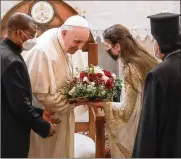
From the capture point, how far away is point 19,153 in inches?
83.8

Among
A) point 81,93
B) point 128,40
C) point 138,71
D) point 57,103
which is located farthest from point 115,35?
point 57,103

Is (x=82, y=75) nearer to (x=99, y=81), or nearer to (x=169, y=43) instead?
(x=99, y=81)

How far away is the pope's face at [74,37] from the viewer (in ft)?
8.85

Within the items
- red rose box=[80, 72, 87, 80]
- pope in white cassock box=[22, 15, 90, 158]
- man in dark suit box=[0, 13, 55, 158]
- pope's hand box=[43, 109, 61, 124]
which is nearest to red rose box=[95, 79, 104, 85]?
red rose box=[80, 72, 87, 80]

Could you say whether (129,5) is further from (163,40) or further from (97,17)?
(163,40)

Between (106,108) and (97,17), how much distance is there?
1.64 meters

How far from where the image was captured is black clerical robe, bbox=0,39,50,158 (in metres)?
2.00

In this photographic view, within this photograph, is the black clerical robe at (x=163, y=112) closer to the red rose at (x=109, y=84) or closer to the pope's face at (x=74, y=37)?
the red rose at (x=109, y=84)

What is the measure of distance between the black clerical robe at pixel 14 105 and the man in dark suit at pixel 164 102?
73 centimetres

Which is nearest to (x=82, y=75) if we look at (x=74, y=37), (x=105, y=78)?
(x=105, y=78)

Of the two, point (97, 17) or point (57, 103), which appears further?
point (97, 17)

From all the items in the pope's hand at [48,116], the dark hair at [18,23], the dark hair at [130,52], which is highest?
the dark hair at [18,23]

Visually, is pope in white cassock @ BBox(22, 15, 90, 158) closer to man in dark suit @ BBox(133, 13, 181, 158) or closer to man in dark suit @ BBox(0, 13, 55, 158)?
man in dark suit @ BBox(0, 13, 55, 158)

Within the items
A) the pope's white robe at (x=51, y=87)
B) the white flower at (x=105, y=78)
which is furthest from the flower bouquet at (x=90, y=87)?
the pope's white robe at (x=51, y=87)
